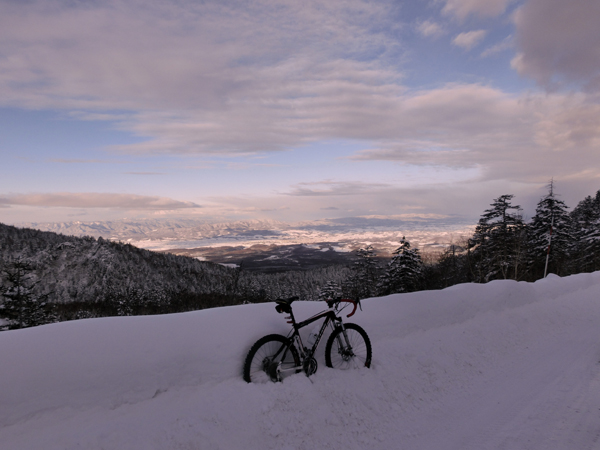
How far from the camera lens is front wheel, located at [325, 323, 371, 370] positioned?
5383mm

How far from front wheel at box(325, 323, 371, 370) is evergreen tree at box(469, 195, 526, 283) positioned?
107 ft

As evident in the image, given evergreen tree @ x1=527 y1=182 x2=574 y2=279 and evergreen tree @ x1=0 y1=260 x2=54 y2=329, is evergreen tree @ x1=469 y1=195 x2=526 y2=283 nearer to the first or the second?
evergreen tree @ x1=527 y1=182 x2=574 y2=279

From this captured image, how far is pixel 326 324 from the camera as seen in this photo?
17.9 ft

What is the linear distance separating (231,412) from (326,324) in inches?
81.1

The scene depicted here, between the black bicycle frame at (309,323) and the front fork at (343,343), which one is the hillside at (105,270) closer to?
the front fork at (343,343)

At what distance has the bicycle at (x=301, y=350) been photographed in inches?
179

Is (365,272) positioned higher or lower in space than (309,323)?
lower

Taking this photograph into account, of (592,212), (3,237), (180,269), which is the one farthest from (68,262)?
(592,212)

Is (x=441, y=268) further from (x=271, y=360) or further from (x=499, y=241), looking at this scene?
(x=271, y=360)

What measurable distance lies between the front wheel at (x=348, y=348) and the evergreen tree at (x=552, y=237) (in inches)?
1504

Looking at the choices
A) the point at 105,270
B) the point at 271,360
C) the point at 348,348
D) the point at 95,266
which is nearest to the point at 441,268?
the point at 348,348

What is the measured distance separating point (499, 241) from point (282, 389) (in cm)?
3787

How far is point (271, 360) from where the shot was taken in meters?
4.65

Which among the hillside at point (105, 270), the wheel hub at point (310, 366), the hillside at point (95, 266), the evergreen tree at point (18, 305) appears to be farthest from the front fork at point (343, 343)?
the hillside at point (95, 266)
